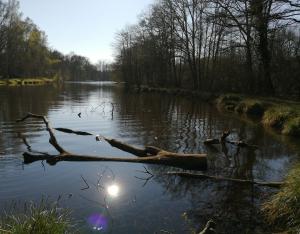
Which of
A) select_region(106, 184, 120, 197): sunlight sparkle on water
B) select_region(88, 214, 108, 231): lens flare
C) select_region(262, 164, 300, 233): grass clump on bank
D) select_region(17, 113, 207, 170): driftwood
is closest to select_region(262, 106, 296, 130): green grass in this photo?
select_region(17, 113, 207, 170): driftwood

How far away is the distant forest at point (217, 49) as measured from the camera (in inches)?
1226

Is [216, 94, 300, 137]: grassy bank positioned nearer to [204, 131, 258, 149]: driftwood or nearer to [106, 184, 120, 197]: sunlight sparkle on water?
[204, 131, 258, 149]: driftwood

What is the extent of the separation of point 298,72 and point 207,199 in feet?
84.7

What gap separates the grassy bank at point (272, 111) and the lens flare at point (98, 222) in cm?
1297

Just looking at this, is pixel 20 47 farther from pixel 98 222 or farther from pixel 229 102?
pixel 98 222

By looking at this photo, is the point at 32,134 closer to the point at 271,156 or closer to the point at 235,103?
the point at 271,156

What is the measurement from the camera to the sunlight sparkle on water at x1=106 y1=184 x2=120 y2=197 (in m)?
9.76

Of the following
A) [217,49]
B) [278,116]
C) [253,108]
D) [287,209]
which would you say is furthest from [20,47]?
[287,209]

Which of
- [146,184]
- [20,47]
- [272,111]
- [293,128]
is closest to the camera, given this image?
[146,184]

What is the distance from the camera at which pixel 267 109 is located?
998 inches

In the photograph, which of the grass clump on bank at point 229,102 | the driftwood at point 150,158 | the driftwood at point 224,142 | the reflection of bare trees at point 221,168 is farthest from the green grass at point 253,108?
the driftwood at point 150,158

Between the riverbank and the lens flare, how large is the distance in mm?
12938

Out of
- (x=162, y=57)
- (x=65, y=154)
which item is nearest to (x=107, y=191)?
(x=65, y=154)

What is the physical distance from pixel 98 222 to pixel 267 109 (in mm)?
19715
